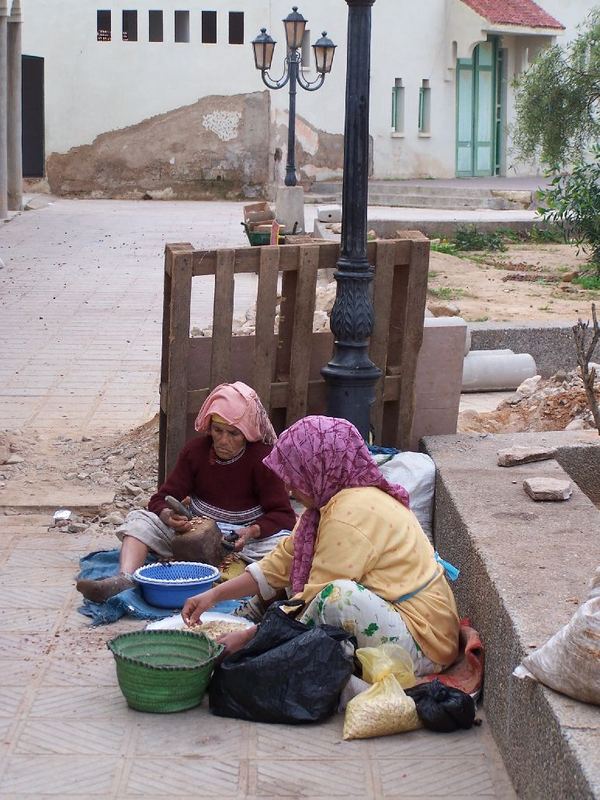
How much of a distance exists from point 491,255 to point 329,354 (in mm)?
13575

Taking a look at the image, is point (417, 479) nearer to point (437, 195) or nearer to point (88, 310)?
point (88, 310)

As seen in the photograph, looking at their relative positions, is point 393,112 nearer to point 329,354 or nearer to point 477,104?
point 477,104

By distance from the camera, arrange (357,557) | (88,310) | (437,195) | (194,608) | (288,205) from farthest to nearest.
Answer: (437,195), (288,205), (88,310), (194,608), (357,557)

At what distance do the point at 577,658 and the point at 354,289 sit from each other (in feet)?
10.7

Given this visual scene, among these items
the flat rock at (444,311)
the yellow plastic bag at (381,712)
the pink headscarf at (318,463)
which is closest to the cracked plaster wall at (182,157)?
the flat rock at (444,311)

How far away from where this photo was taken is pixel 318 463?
14.4ft

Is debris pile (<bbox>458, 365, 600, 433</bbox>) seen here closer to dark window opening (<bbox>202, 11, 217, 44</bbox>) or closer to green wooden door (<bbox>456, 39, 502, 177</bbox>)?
dark window opening (<bbox>202, 11, 217, 44</bbox>)

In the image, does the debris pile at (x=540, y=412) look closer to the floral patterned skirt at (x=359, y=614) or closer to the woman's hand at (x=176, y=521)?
the woman's hand at (x=176, y=521)

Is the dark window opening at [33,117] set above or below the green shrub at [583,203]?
above

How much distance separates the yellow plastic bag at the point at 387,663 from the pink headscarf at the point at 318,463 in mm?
465

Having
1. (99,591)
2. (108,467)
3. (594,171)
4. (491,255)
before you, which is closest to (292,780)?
(99,591)

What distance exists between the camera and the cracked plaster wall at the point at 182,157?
101 feet

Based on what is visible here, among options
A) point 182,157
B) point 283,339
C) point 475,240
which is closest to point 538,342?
point 283,339

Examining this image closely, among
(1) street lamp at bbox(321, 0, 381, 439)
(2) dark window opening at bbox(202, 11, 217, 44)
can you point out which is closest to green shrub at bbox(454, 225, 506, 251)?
(2) dark window opening at bbox(202, 11, 217, 44)
